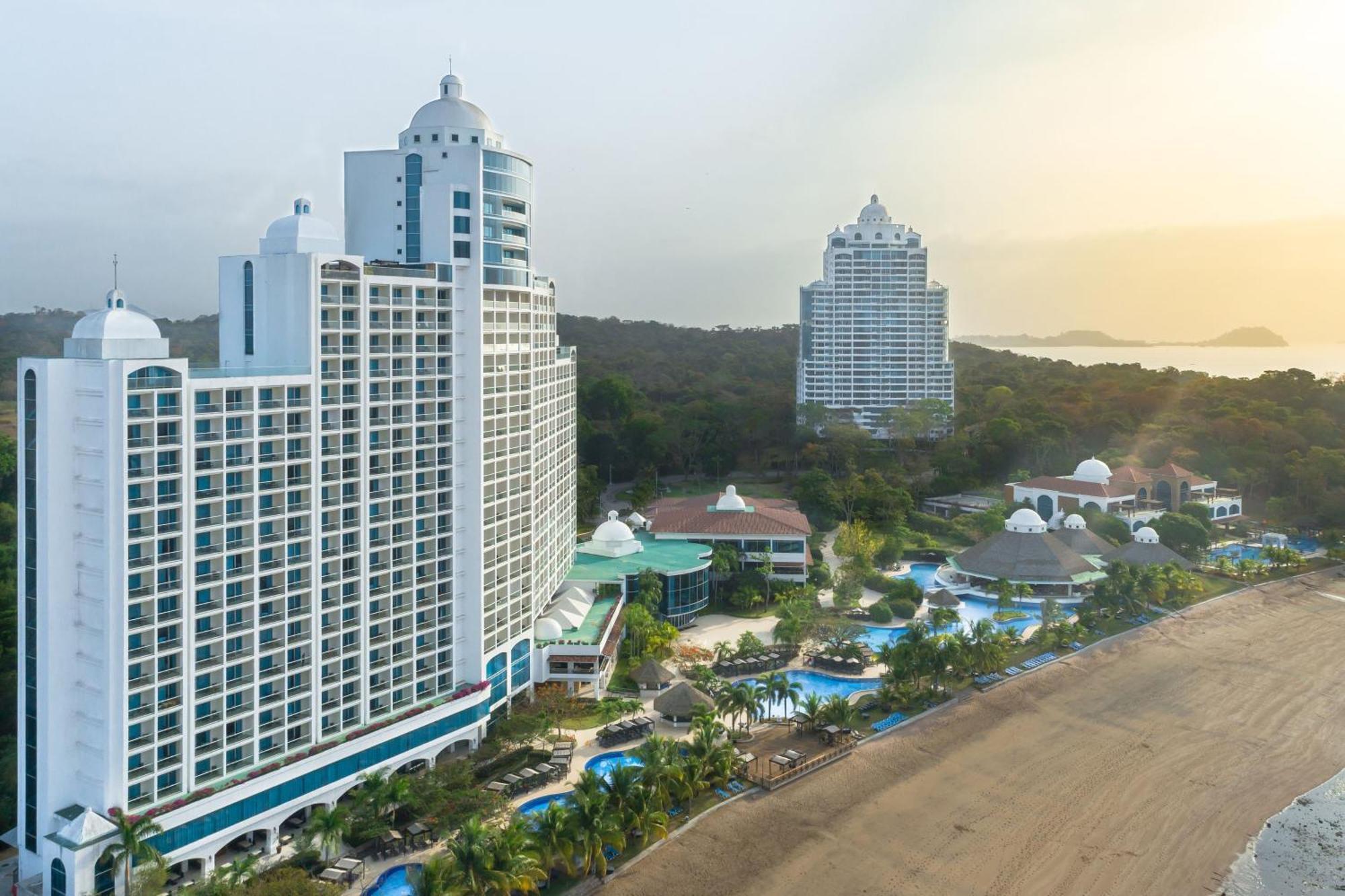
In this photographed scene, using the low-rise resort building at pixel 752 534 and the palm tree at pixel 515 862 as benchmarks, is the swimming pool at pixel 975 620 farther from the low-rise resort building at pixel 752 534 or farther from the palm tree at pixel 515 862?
the palm tree at pixel 515 862

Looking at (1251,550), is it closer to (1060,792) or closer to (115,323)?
(1060,792)

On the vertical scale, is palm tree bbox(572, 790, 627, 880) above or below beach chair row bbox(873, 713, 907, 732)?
above

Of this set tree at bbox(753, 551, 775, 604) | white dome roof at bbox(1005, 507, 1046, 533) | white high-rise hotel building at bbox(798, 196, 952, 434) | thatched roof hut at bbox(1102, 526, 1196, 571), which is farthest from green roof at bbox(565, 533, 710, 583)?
white high-rise hotel building at bbox(798, 196, 952, 434)

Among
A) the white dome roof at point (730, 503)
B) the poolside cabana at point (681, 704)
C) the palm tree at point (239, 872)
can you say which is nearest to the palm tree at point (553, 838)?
the palm tree at point (239, 872)

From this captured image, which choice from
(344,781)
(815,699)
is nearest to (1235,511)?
(815,699)

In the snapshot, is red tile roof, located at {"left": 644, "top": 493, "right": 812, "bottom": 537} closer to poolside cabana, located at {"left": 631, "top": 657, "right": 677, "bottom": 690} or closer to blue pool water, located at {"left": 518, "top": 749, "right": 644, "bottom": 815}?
poolside cabana, located at {"left": 631, "top": 657, "right": 677, "bottom": 690}
